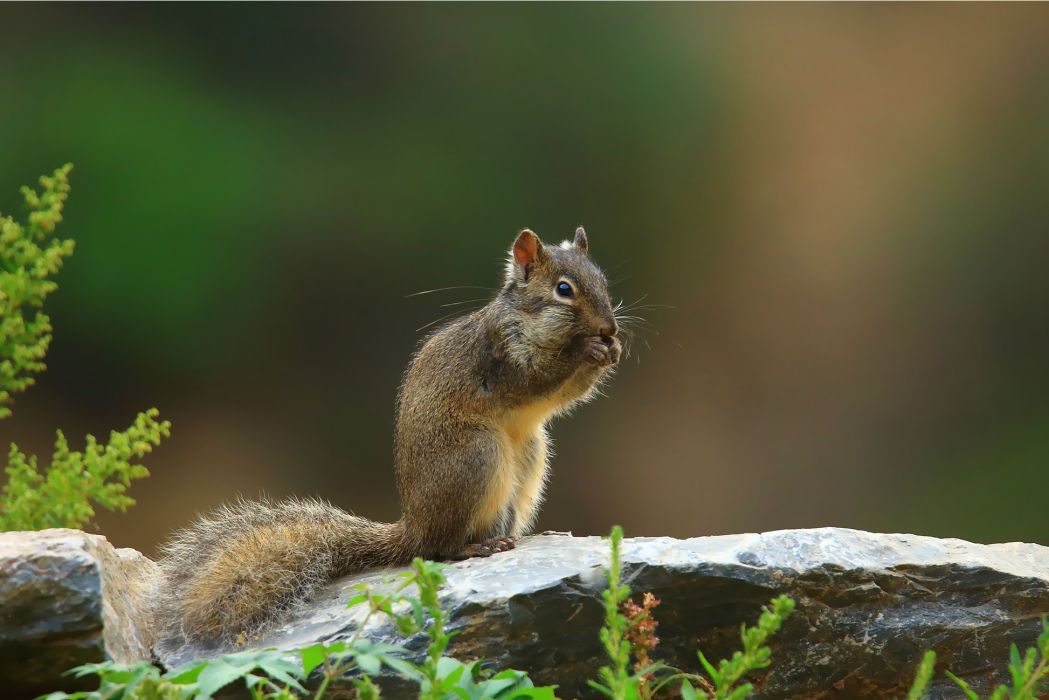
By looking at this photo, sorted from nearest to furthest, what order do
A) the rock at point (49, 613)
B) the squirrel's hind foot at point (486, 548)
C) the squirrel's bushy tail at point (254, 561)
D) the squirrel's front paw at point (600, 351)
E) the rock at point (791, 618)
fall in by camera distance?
the rock at point (49, 613) → the rock at point (791, 618) → the squirrel's bushy tail at point (254, 561) → the squirrel's hind foot at point (486, 548) → the squirrel's front paw at point (600, 351)

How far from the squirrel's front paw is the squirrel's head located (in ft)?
0.07

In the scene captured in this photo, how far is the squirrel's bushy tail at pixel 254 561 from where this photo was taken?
9.13ft

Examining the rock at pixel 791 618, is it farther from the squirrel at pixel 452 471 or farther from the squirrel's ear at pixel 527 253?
the squirrel's ear at pixel 527 253

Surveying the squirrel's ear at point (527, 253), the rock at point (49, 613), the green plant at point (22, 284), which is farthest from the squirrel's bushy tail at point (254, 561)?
the squirrel's ear at point (527, 253)

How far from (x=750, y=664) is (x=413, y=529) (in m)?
1.52

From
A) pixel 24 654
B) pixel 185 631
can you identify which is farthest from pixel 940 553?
pixel 24 654

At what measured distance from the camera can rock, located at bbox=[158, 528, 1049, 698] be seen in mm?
2598

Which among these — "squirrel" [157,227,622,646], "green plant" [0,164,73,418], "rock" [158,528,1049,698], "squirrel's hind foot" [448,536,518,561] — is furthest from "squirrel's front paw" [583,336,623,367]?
"green plant" [0,164,73,418]

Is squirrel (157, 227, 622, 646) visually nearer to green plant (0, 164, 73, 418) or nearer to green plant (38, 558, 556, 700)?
green plant (0, 164, 73, 418)

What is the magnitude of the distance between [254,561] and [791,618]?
123 cm

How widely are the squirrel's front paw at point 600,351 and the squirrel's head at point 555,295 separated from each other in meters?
0.02

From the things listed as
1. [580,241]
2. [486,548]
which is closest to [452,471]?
[486,548]

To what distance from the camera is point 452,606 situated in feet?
8.48

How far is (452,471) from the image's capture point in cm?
306
